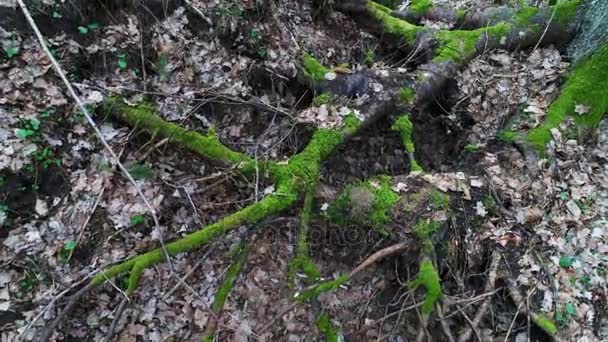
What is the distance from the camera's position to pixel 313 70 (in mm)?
4727

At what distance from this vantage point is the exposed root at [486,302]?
3.35 meters

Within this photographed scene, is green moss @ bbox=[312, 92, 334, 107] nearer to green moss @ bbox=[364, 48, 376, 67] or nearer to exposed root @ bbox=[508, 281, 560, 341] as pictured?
green moss @ bbox=[364, 48, 376, 67]

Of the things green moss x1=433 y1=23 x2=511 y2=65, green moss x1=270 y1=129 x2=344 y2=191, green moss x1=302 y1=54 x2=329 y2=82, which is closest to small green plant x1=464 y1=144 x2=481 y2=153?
green moss x1=433 y1=23 x2=511 y2=65

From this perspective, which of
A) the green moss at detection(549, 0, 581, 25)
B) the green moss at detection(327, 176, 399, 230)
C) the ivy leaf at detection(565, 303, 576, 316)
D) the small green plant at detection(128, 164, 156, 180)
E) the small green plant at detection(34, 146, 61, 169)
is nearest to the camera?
the small green plant at detection(34, 146, 61, 169)

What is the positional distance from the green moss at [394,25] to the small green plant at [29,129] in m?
4.35

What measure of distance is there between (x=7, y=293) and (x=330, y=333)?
2294 millimetres

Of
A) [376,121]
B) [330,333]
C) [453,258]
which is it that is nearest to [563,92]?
[376,121]

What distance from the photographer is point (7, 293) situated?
2.96 metres

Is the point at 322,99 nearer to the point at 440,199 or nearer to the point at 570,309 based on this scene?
the point at 440,199

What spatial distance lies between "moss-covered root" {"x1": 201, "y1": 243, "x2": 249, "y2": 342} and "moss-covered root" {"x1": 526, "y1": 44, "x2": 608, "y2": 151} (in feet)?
10.9

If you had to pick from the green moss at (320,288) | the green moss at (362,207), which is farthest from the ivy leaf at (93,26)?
the green moss at (320,288)

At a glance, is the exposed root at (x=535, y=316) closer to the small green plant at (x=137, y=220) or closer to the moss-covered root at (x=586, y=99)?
the moss-covered root at (x=586, y=99)

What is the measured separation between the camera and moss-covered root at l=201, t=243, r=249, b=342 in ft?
9.70

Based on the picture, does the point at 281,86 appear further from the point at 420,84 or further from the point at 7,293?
the point at 7,293
